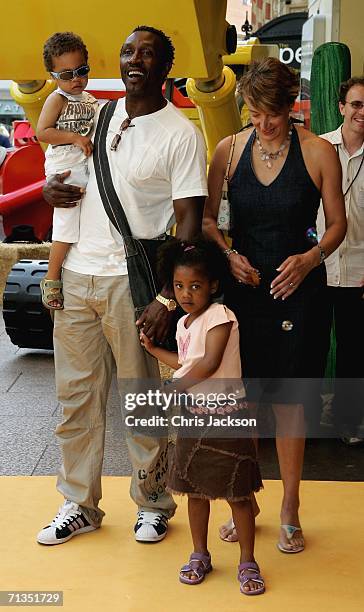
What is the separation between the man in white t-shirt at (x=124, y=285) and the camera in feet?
10.2

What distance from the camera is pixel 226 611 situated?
2928 millimetres

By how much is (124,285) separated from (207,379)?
1.57 feet

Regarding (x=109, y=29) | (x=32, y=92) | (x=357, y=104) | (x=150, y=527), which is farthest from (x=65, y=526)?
(x=32, y=92)

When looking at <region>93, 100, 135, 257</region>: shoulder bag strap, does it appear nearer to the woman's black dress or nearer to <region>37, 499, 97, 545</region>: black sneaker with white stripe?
the woman's black dress

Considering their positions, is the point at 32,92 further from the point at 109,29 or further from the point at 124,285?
the point at 124,285

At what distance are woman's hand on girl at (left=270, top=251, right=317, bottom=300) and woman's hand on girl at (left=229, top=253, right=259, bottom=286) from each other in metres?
0.08

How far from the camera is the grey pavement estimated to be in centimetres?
452

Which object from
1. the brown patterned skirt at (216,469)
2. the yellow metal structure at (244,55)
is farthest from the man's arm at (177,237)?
the yellow metal structure at (244,55)

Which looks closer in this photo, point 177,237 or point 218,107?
point 177,237

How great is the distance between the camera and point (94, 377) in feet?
11.1

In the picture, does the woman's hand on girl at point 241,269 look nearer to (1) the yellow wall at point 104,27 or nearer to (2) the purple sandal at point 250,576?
(2) the purple sandal at point 250,576

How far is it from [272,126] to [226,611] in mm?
1549

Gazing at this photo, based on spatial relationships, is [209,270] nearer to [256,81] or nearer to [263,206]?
[263,206]

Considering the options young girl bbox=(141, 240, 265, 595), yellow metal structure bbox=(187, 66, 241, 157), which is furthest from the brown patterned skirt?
yellow metal structure bbox=(187, 66, 241, 157)
